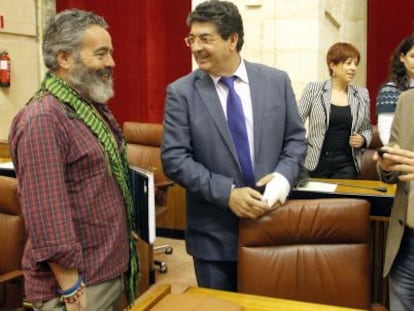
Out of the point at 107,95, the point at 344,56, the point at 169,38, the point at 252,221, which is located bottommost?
the point at 252,221

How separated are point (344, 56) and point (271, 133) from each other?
1640 millimetres

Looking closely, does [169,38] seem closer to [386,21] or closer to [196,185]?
[386,21]

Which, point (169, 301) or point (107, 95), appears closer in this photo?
point (169, 301)

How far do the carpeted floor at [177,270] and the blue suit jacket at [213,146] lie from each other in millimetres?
1667

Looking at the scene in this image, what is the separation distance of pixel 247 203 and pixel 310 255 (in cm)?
29

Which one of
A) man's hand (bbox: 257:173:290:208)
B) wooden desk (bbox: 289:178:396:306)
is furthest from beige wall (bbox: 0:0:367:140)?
man's hand (bbox: 257:173:290:208)

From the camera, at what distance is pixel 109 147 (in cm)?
152

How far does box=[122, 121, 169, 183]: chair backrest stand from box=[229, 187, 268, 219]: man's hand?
256 cm

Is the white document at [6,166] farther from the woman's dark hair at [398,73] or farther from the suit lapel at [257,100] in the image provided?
the woman's dark hair at [398,73]

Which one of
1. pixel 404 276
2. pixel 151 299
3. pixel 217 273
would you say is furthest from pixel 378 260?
pixel 151 299

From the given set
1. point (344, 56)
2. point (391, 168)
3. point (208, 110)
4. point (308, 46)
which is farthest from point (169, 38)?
point (391, 168)

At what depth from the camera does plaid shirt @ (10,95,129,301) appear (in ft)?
4.42

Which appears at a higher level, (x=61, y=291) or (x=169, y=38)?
(x=169, y=38)

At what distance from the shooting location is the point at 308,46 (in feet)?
12.8
